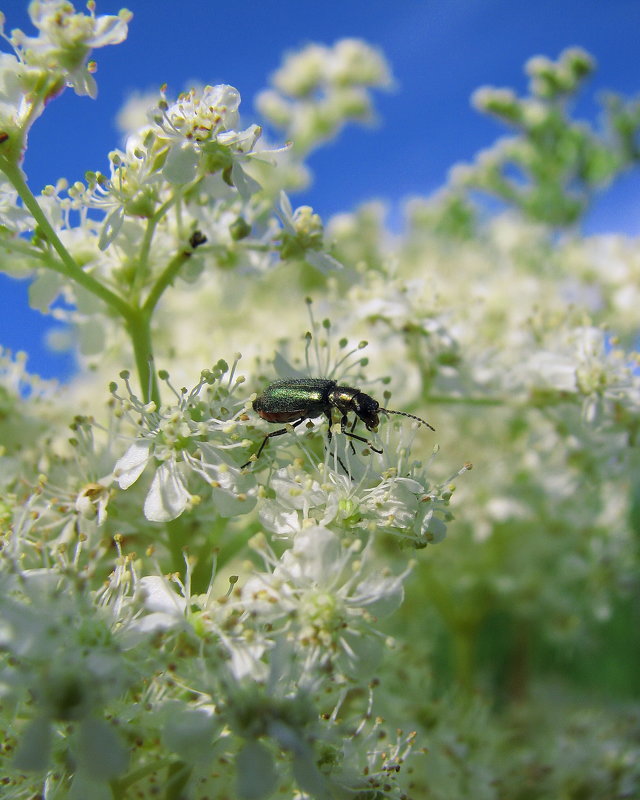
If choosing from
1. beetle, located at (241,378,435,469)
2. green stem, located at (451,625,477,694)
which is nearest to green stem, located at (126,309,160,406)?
beetle, located at (241,378,435,469)

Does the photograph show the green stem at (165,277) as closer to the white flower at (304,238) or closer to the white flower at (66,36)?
the white flower at (304,238)

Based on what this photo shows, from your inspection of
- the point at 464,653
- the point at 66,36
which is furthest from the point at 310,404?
the point at 464,653

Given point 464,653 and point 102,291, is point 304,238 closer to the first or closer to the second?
point 102,291

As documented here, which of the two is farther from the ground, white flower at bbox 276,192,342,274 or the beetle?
white flower at bbox 276,192,342,274

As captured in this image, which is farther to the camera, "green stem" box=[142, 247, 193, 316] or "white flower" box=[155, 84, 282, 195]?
"green stem" box=[142, 247, 193, 316]

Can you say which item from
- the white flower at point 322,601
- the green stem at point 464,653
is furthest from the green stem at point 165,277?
the green stem at point 464,653

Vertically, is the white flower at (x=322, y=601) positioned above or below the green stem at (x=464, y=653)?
below

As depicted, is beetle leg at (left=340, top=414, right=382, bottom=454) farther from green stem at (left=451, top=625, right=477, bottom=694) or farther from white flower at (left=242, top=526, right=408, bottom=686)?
green stem at (left=451, top=625, right=477, bottom=694)

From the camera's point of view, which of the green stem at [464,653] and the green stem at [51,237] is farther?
the green stem at [464,653]
